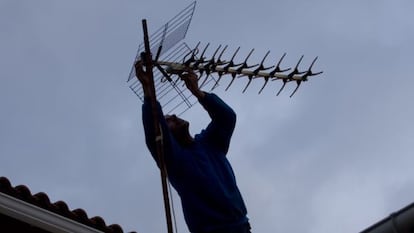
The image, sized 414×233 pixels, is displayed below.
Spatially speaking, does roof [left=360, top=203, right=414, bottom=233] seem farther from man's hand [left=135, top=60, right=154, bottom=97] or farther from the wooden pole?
man's hand [left=135, top=60, right=154, bottom=97]

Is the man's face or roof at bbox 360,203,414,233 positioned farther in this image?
the man's face

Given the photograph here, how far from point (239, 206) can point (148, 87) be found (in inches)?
43.2

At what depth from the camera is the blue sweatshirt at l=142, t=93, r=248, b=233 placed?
20.3 ft

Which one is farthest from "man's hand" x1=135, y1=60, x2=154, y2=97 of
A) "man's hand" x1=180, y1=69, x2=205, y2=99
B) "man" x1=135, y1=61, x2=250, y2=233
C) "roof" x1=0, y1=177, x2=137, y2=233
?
"roof" x1=0, y1=177, x2=137, y2=233

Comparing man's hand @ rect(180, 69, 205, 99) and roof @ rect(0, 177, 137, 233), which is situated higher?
man's hand @ rect(180, 69, 205, 99)

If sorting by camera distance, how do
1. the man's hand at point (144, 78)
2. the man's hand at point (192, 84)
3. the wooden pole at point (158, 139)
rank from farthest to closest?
1. the man's hand at point (192, 84)
2. the man's hand at point (144, 78)
3. the wooden pole at point (158, 139)

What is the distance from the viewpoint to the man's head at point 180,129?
21.7ft

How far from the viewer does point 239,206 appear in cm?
624

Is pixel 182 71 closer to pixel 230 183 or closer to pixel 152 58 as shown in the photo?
pixel 152 58

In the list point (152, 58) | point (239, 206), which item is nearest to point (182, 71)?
point (152, 58)

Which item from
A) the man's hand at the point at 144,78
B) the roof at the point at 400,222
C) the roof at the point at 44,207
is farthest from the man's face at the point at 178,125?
the roof at the point at 400,222

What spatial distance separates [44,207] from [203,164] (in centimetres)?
119

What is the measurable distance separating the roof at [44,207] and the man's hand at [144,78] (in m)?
1.02

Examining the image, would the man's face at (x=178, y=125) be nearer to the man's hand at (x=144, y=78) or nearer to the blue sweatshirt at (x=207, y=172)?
the blue sweatshirt at (x=207, y=172)
